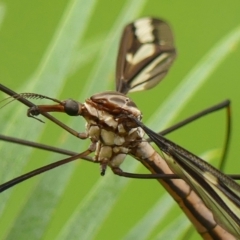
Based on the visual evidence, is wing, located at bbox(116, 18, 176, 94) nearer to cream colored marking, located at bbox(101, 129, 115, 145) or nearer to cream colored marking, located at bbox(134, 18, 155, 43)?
cream colored marking, located at bbox(134, 18, 155, 43)

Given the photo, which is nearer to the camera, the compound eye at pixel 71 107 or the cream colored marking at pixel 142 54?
the compound eye at pixel 71 107

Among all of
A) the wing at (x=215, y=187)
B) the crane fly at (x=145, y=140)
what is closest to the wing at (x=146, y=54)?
the crane fly at (x=145, y=140)

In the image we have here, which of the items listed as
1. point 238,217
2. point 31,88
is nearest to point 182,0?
point 31,88

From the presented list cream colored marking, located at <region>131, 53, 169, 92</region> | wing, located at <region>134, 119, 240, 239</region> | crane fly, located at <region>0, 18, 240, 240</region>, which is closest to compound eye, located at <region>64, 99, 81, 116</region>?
crane fly, located at <region>0, 18, 240, 240</region>

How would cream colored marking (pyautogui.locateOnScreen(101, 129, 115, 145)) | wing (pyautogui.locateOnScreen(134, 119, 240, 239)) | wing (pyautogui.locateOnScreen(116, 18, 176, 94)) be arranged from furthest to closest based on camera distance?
wing (pyautogui.locateOnScreen(116, 18, 176, 94)) → cream colored marking (pyautogui.locateOnScreen(101, 129, 115, 145)) → wing (pyautogui.locateOnScreen(134, 119, 240, 239))

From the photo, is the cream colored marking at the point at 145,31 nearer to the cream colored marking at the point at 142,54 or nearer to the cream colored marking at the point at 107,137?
the cream colored marking at the point at 142,54

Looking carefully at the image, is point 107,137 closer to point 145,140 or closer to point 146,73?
point 145,140

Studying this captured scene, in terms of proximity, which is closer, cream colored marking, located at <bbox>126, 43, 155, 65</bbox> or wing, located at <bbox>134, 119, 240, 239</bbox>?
wing, located at <bbox>134, 119, 240, 239</bbox>

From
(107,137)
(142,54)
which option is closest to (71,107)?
(107,137)

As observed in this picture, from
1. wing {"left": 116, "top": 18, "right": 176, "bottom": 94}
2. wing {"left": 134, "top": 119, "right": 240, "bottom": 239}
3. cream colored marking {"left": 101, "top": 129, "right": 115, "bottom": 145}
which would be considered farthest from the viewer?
wing {"left": 116, "top": 18, "right": 176, "bottom": 94}
